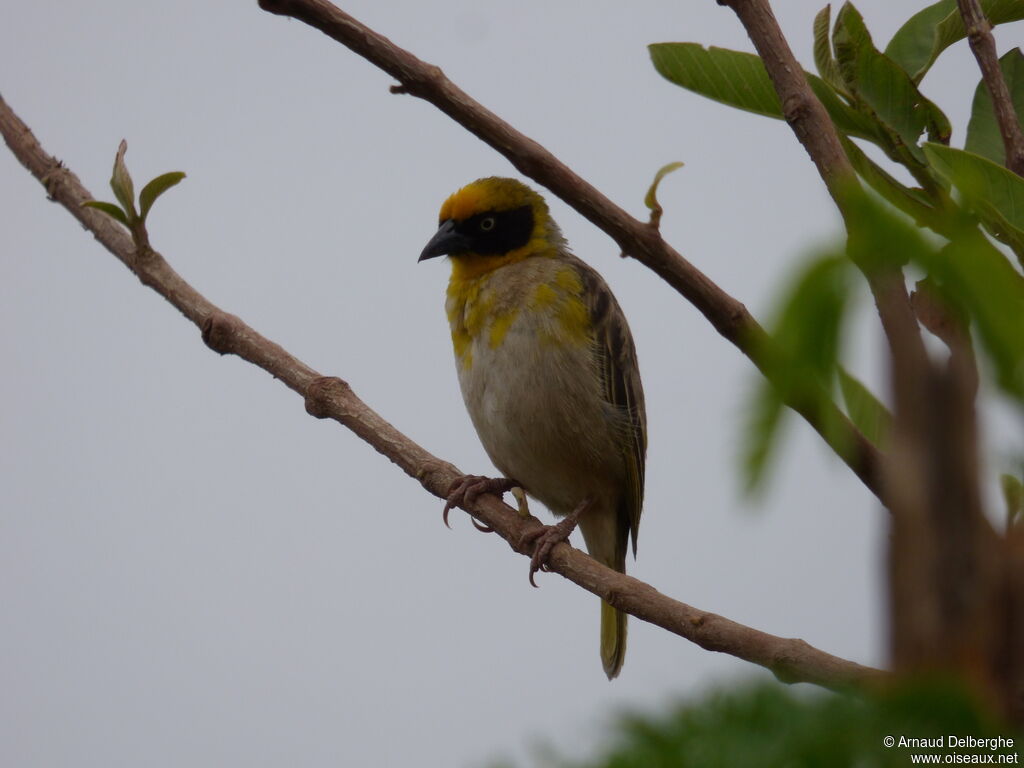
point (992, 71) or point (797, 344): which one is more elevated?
point (992, 71)

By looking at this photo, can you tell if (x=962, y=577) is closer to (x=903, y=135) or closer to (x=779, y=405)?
(x=779, y=405)

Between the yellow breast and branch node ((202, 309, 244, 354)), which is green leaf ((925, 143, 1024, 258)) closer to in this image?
branch node ((202, 309, 244, 354))

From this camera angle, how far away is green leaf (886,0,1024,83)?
99.5 inches

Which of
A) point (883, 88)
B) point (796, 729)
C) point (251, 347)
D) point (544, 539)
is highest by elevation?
point (883, 88)

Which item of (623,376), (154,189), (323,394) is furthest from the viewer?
(623,376)

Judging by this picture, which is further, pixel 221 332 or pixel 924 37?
pixel 221 332

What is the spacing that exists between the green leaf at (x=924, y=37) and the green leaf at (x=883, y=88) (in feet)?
0.28

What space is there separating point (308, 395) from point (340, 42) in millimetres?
1436

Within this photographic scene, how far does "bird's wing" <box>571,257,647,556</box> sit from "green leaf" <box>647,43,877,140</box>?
1.98 m

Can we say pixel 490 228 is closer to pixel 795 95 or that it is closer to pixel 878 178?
pixel 878 178

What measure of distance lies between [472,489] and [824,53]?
2017 millimetres

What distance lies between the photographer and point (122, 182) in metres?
3.08

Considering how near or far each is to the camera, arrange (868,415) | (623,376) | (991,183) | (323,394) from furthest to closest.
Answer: (623,376), (323,394), (868,415), (991,183)

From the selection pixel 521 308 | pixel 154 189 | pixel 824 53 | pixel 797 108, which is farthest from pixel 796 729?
pixel 521 308
